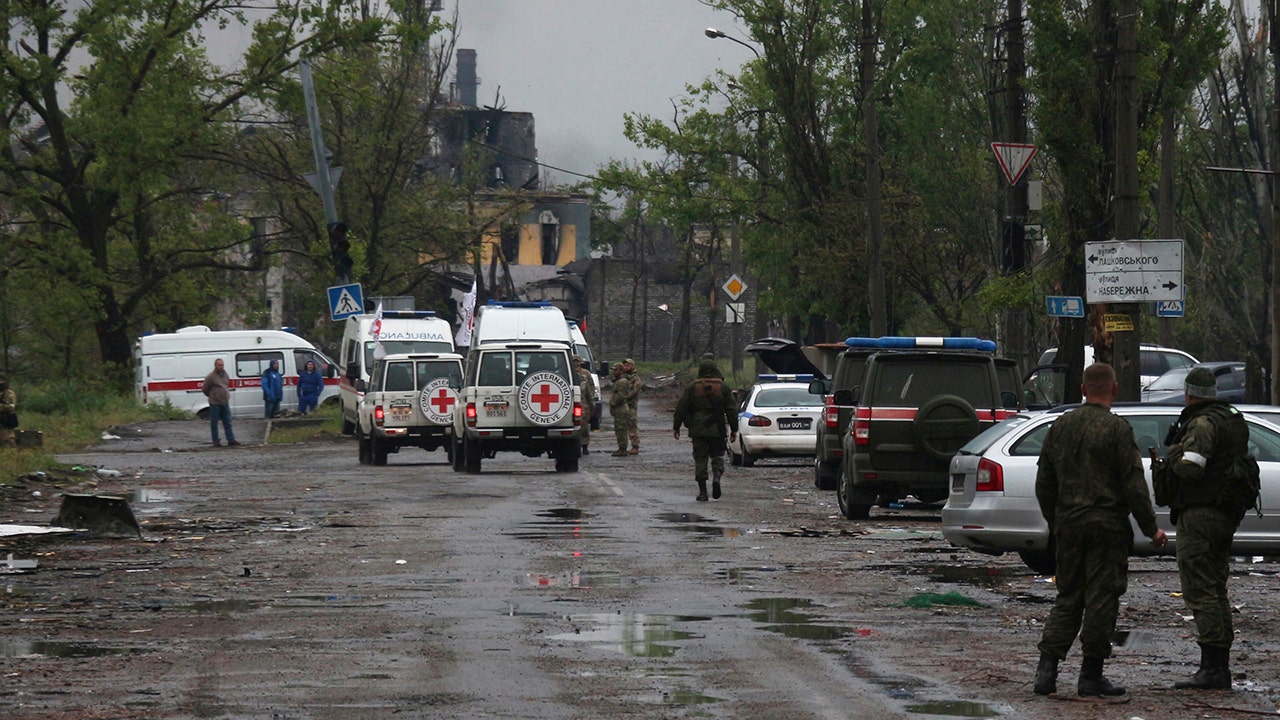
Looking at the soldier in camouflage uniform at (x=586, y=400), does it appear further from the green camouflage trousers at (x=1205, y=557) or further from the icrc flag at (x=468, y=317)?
the green camouflage trousers at (x=1205, y=557)

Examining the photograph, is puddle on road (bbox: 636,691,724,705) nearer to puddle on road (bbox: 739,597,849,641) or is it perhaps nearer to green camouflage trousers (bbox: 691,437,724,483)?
puddle on road (bbox: 739,597,849,641)

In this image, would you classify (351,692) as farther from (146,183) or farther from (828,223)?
(146,183)

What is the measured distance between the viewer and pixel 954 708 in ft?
28.0

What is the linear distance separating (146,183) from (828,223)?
59.0 feet

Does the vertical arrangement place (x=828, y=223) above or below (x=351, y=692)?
above

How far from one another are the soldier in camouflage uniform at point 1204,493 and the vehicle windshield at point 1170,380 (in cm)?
2688

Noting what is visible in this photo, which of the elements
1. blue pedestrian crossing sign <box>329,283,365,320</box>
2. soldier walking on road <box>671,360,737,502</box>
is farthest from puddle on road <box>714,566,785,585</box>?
blue pedestrian crossing sign <box>329,283,365,320</box>

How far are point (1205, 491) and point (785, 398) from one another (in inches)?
916

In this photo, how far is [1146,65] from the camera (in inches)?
894

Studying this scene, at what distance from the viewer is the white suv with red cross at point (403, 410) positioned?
33188 mm

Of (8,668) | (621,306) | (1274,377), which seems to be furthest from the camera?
(621,306)

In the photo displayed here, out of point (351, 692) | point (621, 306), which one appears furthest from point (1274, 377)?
point (621, 306)

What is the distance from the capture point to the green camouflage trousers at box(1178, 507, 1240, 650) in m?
9.46

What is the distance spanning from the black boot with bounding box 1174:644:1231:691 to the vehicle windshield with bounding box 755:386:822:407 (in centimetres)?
2329
